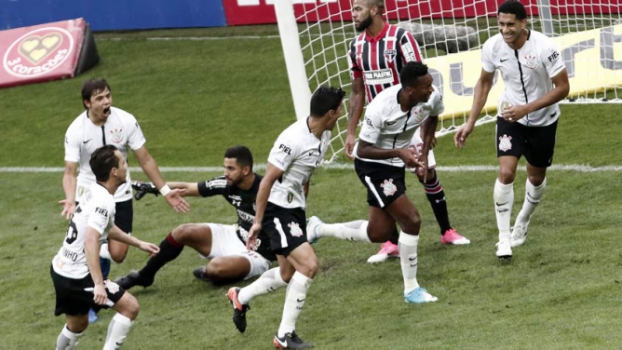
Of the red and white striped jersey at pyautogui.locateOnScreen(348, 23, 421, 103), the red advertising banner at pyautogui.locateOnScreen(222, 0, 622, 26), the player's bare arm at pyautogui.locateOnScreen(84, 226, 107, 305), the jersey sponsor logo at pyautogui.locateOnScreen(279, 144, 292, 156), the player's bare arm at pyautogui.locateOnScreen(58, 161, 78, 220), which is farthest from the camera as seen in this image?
the red advertising banner at pyautogui.locateOnScreen(222, 0, 622, 26)

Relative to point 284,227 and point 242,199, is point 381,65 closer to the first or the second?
point 242,199

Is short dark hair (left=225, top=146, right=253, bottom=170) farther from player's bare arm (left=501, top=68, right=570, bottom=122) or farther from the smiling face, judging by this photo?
player's bare arm (left=501, top=68, right=570, bottom=122)

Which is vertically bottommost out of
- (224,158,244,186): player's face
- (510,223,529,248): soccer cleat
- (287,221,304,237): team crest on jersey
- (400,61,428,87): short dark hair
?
(510,223,529,248): soccer cleat

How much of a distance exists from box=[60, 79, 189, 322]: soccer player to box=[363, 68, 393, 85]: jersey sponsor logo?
2.04 meters

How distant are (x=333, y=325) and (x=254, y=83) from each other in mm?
10317

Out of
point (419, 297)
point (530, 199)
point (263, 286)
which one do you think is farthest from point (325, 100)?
point (530, 199)

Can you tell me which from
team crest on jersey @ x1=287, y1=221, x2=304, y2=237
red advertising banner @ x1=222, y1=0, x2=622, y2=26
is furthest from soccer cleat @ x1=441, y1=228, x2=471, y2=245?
red advertising banner @ x1=222, y1=0, x2=622, y2=26

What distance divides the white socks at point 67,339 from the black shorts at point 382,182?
99.2 inches

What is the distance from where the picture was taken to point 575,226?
10297 mm

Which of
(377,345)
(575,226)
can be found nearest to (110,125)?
(377,345)

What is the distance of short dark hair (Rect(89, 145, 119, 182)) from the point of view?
822cm

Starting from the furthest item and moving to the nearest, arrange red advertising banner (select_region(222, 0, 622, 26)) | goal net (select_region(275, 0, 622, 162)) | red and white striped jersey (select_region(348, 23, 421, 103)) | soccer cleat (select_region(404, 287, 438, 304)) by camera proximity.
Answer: red advertising banner (select_region(222, 0, 622, 26))
goal net (select_region(275, 0, 622, 162))
red and white striped jersey (select_region(348, 23, 421, 103))
soccer cleat (select_region(404, 287, 438, 304))

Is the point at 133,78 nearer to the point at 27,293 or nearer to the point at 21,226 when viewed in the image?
the point at 21,226

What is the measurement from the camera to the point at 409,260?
8.89 m
